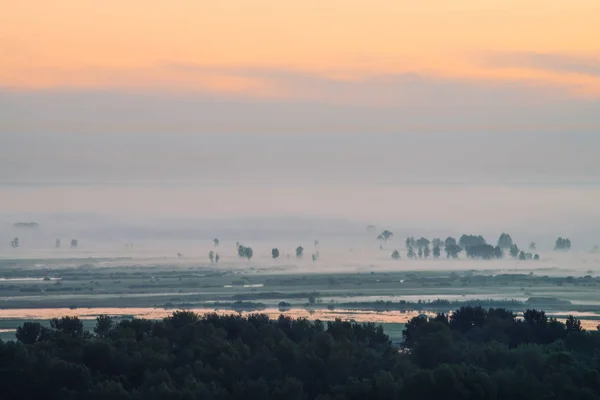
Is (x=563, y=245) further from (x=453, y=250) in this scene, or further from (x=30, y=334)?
(x=30, y=334)

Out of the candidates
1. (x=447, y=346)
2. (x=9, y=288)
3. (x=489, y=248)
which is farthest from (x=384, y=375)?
(x=489, y=248)

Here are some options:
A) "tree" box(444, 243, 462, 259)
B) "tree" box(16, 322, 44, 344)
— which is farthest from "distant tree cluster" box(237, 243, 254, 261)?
"tree" box(16, 322, 44, 344)

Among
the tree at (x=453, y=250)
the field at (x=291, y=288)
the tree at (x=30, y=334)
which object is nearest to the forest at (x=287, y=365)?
the tree at (x=30, y=334)

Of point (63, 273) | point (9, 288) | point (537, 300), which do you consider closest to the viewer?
point (537, 300)

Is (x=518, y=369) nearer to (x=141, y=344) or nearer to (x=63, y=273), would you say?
(x=141, y=344)

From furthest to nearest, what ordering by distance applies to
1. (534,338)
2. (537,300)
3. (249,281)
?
1. (249,281)
2. (537,300)
3. (534,338)

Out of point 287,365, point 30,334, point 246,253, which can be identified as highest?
point 246,253

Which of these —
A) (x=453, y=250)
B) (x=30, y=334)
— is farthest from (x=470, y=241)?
(x=30, y=334)

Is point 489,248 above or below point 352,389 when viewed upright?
above
